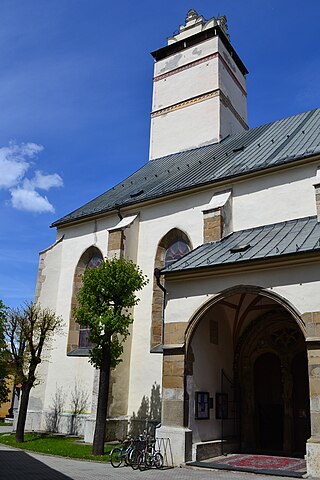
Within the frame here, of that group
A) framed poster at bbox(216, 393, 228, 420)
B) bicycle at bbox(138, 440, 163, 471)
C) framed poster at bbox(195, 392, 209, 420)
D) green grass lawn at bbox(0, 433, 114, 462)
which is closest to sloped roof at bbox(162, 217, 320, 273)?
framed poster at bbox(195, 392, 209, 420)

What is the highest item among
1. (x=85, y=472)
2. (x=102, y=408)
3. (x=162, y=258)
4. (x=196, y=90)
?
(x=196, y=90)

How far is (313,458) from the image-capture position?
9195 millimetres

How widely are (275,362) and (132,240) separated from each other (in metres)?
6.97

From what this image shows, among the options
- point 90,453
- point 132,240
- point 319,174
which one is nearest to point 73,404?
point 90,453

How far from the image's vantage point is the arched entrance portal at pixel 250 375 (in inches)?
496

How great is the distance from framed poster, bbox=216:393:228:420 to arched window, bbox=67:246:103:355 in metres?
6.82

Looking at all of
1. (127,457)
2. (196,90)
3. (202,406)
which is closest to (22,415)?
(127,457)

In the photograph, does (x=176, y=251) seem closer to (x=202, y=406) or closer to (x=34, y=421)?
(x=202, y=406)

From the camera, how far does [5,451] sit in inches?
540

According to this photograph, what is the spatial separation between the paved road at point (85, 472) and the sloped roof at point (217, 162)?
9.31 m

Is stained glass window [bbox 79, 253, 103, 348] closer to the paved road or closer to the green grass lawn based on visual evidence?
the green grass lawn

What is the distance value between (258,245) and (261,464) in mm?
5379

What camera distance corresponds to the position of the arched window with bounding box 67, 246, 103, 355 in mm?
18553

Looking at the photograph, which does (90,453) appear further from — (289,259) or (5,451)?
(289,259)
